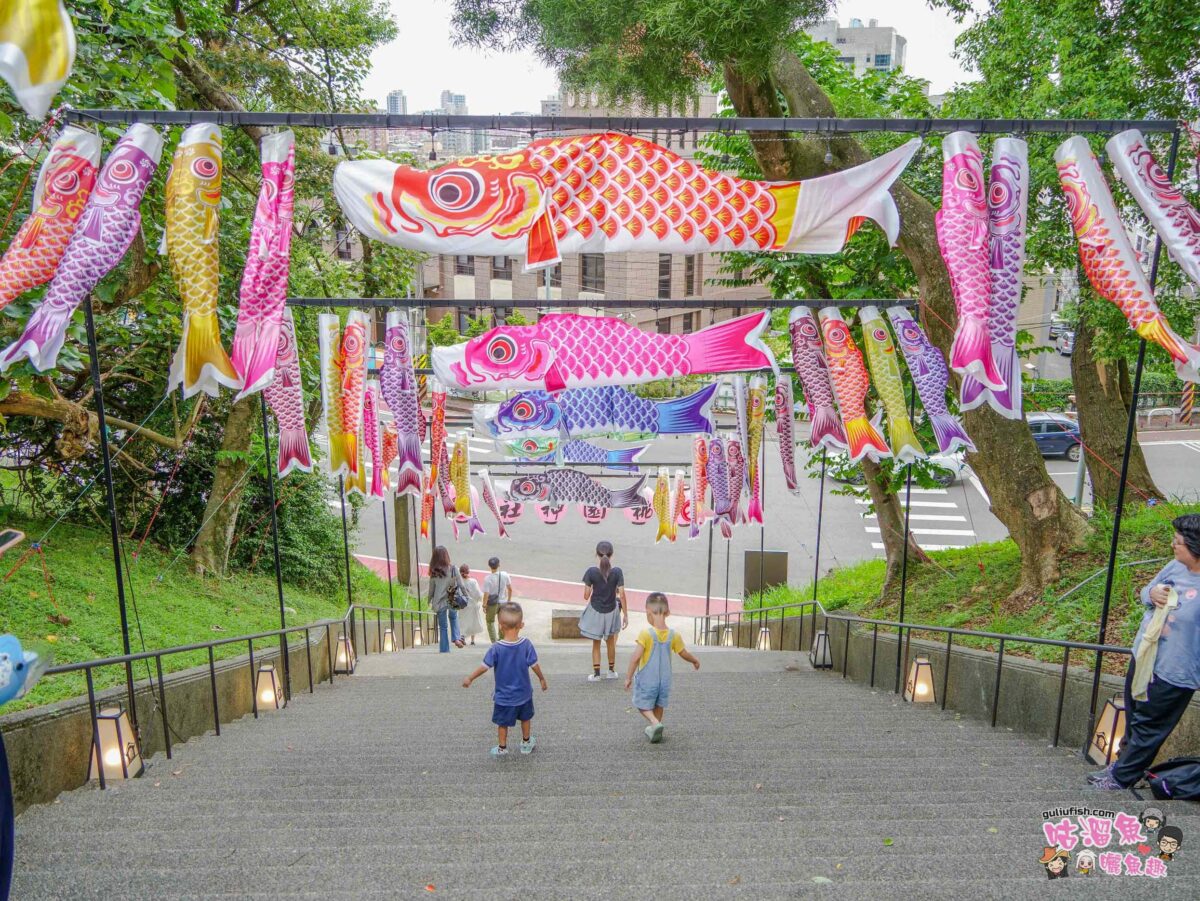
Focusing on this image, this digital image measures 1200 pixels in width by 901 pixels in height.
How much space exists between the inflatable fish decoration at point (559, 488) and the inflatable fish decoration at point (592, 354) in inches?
179

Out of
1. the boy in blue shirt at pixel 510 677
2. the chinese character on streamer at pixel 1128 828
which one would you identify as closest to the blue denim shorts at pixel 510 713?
the boy in blue shirt at pixel 510 677

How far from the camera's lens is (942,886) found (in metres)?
3.09

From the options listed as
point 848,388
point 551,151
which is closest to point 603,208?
point 551,151

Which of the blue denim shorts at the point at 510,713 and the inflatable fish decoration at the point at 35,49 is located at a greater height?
the inflatable fish decoration at the point at 35,49

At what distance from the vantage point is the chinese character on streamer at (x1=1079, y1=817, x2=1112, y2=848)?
132 inches

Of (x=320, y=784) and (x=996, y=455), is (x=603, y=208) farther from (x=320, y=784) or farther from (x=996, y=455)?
(x=996, y=455)

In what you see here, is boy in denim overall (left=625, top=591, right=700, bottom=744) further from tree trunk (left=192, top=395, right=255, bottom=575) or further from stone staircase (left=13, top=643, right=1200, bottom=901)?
tree trunk (left=192, top=395, right=255, bottom=575)

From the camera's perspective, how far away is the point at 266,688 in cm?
662

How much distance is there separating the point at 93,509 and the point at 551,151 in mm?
7366

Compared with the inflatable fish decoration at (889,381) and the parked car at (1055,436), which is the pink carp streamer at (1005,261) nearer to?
the inflatable fish decoration at (889,381)

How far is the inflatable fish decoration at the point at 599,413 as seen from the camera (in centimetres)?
955

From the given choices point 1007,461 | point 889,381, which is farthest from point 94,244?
point 1007,461

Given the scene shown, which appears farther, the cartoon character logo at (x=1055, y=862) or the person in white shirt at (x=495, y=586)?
the person in white shirt at (x=495, y=586)

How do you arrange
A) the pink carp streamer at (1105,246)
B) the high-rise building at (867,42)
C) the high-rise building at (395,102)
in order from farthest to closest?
the high-rise building at (867,42), the high-rise building at (395,102), the pink carp streamer at (1105,246)
